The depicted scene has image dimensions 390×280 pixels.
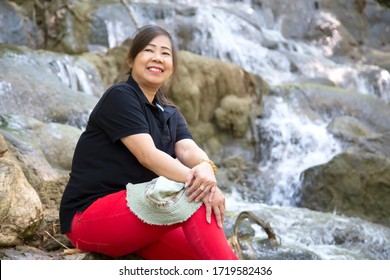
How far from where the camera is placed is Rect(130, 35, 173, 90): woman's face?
8.85ft

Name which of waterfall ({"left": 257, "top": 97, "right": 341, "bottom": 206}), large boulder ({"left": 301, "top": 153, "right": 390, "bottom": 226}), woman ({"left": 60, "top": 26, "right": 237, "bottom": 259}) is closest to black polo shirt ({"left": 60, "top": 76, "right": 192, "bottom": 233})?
woman ({"left": 60, "top": 26, "right": 237, "bottom": 259})

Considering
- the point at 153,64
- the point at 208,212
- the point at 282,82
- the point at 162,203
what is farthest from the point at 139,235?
the point at 282,82

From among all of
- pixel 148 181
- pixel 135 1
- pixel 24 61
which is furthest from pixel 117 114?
pixel 135 1

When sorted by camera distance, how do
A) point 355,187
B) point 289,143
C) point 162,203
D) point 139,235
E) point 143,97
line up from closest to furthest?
point 162,203 < point 139,235 < point 143,97 < point 355,187 < point 289,143

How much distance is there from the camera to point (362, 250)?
5.59m

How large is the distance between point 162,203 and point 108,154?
43 cm

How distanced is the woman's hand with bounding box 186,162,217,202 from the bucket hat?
27 millimetres

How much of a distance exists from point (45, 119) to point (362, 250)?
3.88 m

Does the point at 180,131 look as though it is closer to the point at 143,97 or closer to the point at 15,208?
the point at 143,97

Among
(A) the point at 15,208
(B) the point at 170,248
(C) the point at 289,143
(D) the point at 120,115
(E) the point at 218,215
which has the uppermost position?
(D) the point at 120,115

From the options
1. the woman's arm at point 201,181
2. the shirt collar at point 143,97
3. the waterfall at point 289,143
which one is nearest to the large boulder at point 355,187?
the waterfall at point 289,143

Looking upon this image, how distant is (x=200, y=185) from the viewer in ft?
7.68

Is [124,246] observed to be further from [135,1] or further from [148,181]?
[135,1]

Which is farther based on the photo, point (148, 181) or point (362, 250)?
point (362, 250)
